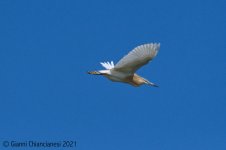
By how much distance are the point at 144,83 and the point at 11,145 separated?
3.48 metres

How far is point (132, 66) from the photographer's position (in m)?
17.2

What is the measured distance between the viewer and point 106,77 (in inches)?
696

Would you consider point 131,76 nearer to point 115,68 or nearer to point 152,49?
point 115,68

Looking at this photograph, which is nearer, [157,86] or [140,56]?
[140,56]

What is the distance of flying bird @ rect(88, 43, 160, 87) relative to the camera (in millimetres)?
16406

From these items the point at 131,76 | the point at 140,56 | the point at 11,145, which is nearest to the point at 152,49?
the point at 140,56

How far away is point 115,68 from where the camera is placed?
57.4ft

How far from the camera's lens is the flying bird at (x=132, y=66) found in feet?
53.8

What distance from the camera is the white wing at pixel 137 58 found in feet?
53.6

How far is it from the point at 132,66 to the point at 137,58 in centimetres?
54

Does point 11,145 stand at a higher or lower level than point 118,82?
lower

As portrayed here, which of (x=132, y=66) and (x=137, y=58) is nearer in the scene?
(x=137, y=58)

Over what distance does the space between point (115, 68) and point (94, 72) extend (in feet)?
1.86

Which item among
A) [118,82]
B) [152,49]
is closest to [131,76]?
[118,82]
